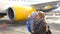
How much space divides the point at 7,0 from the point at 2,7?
2.49 ft

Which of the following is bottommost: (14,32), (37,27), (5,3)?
(14,32)

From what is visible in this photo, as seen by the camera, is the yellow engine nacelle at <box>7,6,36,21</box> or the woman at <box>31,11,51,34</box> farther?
the yellow engine nacelle at <box>7,6,36,21</box>

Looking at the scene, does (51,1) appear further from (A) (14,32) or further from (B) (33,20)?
(B) (33,20)

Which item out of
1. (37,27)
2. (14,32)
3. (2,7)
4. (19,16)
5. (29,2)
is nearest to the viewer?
(37,27)

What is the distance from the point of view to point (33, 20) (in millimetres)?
5629

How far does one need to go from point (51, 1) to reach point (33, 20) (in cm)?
942

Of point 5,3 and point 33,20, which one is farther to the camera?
point 5,3

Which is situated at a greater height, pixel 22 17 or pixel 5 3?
pixel 5 3

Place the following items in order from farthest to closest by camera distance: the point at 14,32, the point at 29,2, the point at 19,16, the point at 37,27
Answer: the point at 29,2
the point at 19,16
the point at 14,32
the point at 37,27

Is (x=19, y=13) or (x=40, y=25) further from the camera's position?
(x=19, y=13)

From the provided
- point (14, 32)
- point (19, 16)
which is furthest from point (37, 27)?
point (19, 16)

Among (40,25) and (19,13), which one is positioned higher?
(19,13)

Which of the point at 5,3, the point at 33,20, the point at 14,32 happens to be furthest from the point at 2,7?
the point at 33,20

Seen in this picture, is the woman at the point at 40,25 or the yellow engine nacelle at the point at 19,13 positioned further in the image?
the yellow engine nacelle at the point at 19,13
